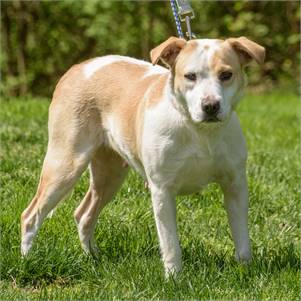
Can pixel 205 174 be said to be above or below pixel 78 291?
above

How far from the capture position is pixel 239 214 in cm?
492

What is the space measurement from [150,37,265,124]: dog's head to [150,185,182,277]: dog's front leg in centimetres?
53

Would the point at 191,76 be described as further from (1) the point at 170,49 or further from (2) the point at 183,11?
(2) the point at 183,11

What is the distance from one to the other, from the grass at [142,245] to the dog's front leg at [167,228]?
8 cm

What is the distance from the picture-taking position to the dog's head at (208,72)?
4.43 m

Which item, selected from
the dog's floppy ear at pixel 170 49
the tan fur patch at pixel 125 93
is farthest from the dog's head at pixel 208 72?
the tan fur patch at pixel 125 93

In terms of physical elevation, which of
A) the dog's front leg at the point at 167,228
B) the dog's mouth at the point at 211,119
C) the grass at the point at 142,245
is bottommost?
the grass at the point at 142,245

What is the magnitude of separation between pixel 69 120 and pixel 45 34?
383 inches

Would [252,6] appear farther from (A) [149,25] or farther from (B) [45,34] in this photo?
(B) [45,34]

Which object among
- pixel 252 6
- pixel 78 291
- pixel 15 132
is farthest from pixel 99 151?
pixel 252 6

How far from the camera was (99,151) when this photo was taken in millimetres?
5531

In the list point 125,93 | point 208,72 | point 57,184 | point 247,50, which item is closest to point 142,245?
point 57,184

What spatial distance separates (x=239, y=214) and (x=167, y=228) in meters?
0.45

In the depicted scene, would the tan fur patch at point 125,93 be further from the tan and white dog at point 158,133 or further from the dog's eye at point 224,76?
the dog's eye at point 224,76
